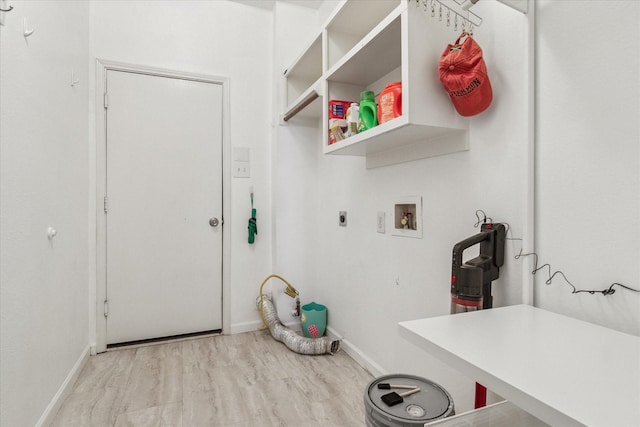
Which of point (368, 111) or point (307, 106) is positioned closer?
point (368, 111)

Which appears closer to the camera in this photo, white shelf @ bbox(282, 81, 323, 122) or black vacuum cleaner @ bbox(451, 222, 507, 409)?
black vacuum cleaner @ bbox(451, 222, 507, 409)

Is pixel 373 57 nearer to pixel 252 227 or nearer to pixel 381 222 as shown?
pixel 381 222

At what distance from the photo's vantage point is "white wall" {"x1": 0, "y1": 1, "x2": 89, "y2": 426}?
1.25 m

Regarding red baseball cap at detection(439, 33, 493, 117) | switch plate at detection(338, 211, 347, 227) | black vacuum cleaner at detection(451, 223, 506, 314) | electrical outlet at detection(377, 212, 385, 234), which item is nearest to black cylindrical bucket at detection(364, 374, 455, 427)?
black vacuum cleaner at detection(451, 223, 506, 314)

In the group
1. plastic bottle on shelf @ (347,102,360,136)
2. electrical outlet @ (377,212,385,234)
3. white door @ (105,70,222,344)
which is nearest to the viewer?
plastic bottle on shelf @ (347,102,360,136)

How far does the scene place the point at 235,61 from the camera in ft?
9.05

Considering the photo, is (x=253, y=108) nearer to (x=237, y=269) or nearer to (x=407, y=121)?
(x=237, y=269)

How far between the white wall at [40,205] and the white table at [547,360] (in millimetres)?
1477

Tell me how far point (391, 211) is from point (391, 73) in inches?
29.0

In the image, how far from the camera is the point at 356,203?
2.20 m

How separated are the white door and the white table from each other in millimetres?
2194

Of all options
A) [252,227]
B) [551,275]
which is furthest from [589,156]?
[252,227]

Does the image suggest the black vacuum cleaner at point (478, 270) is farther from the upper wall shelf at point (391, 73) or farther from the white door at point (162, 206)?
the white door at point (162, 206)

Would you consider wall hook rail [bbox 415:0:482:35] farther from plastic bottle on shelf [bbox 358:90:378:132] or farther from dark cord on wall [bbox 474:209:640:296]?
dark cord on wall [bbox 474:209:640:296]
